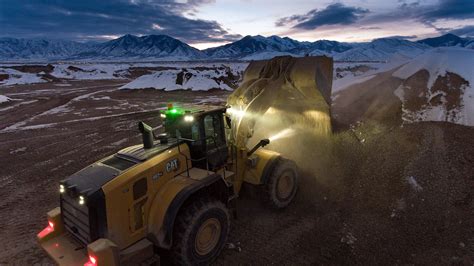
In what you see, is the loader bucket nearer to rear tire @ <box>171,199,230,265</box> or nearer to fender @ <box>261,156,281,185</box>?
fender @ <box>261,156,281,185</box>

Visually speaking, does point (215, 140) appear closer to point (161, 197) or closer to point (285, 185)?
point (161, 197)

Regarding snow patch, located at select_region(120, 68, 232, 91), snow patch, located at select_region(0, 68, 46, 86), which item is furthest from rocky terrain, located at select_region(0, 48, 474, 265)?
snow patch, located at select_region(0, 68, 46, 86)

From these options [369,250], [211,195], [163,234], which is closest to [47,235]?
[163,234]

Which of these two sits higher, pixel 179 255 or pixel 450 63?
pixel 450 63

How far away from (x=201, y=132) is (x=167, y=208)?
1.61 metres

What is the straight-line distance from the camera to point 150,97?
1203 inches

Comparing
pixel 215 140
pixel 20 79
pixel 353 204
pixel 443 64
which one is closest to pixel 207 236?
pixel 215 140

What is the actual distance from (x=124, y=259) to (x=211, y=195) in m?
1.83

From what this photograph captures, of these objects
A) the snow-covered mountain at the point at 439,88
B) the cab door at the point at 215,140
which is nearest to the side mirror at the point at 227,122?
the cab door at the point at 215,140

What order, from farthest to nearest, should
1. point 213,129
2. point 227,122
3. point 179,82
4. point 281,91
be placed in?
1. point 179,82
2. point 281,91
3. point 227,122
4. point 213,129

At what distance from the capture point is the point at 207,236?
18.6 feet

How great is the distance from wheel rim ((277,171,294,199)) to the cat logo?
9.23 feet

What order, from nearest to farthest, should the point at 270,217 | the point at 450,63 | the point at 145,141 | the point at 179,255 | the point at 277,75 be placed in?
the point at 179,255, the point at 145,141, the point at 270,217, the point at 277,75, the point at 450,63

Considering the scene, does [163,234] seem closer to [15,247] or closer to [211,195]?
[211,195]
